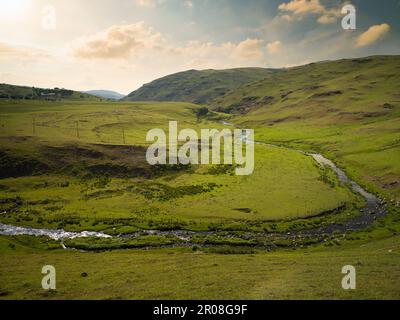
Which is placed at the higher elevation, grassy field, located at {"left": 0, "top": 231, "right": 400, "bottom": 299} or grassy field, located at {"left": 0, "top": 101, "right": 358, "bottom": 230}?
grassy field, located at {"left": 0, "top": 101, "right": 358, "bottom": 230}

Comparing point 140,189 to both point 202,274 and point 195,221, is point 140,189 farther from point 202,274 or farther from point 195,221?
point 202,274

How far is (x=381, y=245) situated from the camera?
51594 mm

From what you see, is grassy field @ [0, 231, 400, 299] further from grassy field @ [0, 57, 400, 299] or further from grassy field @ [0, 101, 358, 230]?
grassy field @ [0, 101, 358, 230]

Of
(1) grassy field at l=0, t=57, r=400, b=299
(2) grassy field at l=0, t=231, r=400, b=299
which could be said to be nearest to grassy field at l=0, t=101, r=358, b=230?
(1) grassy field at l=0, t=57, r=400, b=299

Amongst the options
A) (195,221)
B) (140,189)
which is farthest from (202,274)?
(140,189)

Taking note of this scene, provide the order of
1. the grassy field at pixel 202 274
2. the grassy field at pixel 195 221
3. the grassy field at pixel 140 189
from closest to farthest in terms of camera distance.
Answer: the grassy field at pixel 202 274 < the grassy field at pixel 195 221 < the grassy field at pixel 140 189

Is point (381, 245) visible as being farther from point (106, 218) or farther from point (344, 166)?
point (344, 166)

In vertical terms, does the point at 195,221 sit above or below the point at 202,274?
above

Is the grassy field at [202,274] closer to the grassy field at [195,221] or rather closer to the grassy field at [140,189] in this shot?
the grassy field at [195,221]

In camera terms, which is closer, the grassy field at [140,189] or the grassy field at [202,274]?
the grassy field at [202,274]

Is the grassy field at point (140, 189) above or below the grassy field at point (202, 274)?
above

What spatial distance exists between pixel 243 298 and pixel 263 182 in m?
64.4

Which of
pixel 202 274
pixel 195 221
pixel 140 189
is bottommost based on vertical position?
pixel 202 274

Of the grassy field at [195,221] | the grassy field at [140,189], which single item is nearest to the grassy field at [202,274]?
the grassy field at [195,221]
